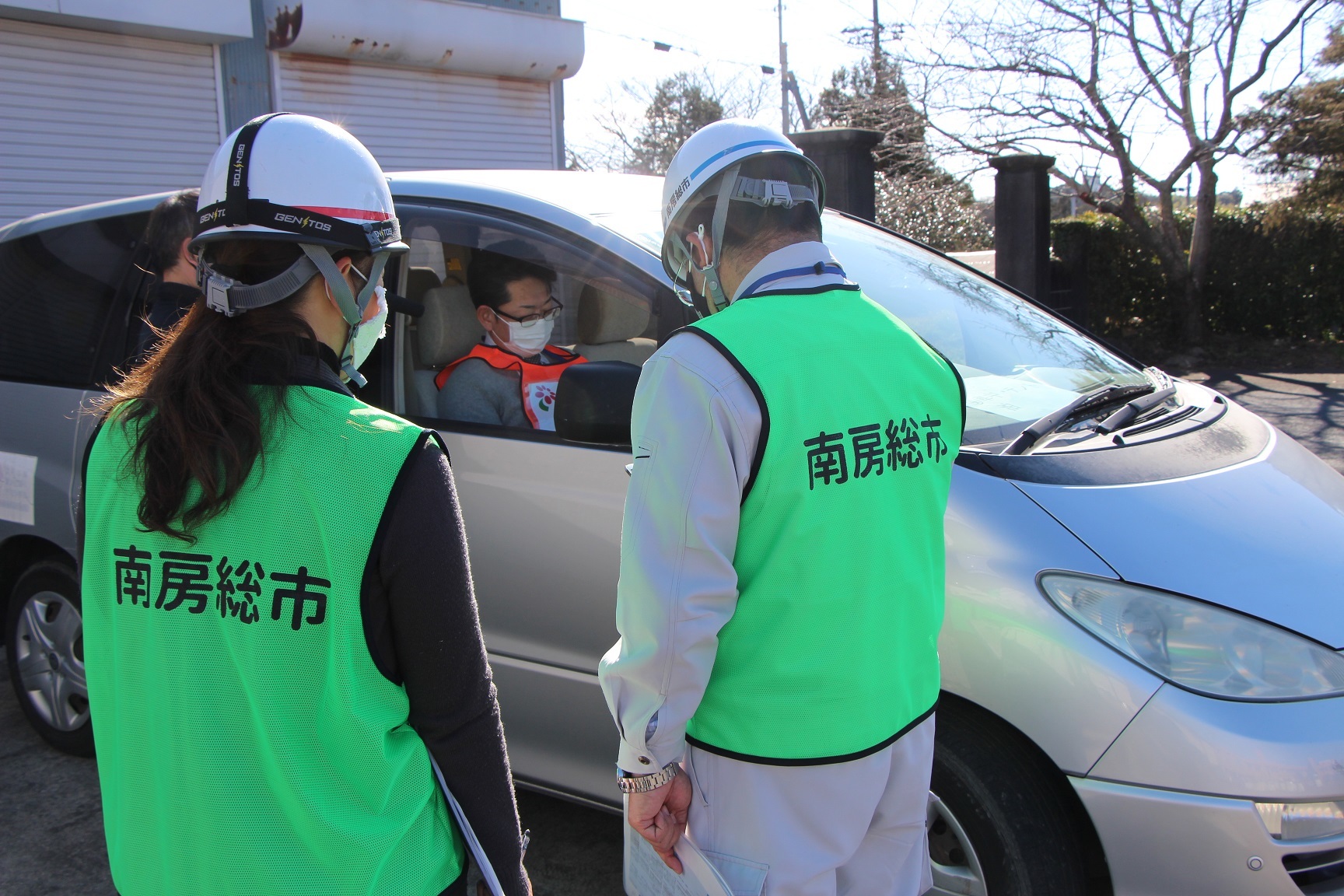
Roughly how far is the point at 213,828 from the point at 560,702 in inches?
57.3

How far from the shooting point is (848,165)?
9047mm

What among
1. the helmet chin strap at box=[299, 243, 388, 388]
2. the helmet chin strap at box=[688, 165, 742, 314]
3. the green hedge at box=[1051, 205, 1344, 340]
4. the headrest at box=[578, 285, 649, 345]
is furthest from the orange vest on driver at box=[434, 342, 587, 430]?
the green hedge at box=[1051, 205, 1344, 340]

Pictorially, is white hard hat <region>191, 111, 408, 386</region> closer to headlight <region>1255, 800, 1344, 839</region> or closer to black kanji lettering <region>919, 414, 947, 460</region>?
black kanji lettering <region>919, 414, 947, 460</region>

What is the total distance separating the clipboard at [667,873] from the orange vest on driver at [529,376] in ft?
5.30

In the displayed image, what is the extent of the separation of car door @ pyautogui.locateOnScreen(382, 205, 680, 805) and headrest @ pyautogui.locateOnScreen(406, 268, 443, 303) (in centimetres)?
39

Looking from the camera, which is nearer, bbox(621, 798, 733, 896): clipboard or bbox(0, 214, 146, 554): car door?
bbox(621, 798, 733, 896): clipboard

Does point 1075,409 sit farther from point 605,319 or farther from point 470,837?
point 470,837

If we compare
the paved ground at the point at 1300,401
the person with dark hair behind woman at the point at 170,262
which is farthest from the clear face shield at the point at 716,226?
the paved ground at the point at 1300,401

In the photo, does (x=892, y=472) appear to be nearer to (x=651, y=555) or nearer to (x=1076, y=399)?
(x=651, y=555)

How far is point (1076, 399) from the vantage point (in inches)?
107

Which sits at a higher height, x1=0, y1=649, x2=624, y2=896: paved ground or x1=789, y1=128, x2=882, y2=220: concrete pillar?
x1=789, y1=128, x2=882, y2=220: concrete pillar

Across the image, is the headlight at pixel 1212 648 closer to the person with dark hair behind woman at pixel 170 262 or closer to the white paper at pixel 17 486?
the person with dark hair behind woman at pixel 170 262

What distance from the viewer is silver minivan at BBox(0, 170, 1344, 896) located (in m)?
2.00

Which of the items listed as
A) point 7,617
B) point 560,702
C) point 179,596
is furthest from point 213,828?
point 7,617
